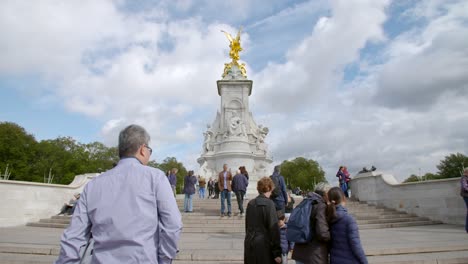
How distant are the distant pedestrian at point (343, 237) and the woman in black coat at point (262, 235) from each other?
67 centimetres

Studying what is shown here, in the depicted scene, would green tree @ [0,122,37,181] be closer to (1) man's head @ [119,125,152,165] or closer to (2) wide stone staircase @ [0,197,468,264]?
(2) wide stone staircase @ [0,197,468,264]

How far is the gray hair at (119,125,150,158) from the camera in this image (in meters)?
2.49

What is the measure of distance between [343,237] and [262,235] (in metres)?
0.96

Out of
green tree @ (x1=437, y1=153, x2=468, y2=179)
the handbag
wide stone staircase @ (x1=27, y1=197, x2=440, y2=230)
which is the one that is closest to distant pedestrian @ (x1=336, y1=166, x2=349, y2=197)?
wide stone staircase @ (x1=27, y1=197, x2=440, y2=230)

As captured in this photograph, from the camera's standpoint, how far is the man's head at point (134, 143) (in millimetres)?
2494

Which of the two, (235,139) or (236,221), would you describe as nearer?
(236,221)

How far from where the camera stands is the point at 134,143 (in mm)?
2512

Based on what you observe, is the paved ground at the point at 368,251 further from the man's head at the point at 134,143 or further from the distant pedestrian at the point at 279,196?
the man's head at the point at 134,143

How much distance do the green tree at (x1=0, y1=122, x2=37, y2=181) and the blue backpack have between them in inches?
1792

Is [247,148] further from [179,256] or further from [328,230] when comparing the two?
[328,230]

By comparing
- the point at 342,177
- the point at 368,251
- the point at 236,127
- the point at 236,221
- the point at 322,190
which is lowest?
the point at 368,251

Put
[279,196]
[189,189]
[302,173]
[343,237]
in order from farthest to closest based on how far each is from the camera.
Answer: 1. [302,173]
2. [189,189]
3. [279,196]
4. [343,237]

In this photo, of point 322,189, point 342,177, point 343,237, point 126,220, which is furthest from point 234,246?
point 342,177

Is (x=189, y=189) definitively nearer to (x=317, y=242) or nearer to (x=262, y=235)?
(x=262, y=235)
